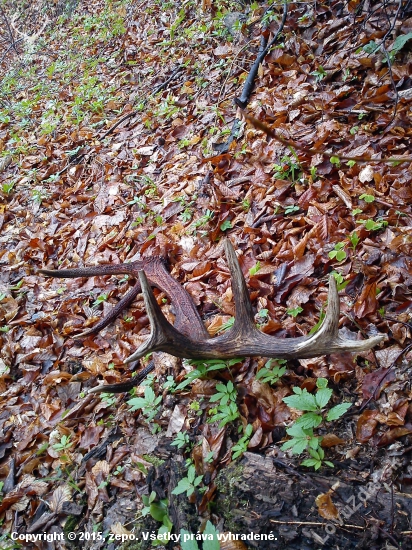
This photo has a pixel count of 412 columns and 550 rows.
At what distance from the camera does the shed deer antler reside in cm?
200

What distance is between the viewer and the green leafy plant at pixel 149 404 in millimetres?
2699

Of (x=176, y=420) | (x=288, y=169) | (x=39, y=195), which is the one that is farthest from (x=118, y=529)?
(x=39, y=195)

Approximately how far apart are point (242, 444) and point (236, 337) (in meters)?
0.62

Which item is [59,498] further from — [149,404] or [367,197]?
[367,197]

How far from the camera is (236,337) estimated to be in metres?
2.49

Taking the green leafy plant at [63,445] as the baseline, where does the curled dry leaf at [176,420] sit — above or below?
above

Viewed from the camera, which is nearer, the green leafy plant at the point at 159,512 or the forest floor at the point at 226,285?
the forest floor at the point at 226,285

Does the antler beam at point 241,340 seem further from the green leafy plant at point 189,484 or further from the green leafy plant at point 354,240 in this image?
the green leafy plant at point 354,240

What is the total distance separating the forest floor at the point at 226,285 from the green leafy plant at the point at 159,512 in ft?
0.04

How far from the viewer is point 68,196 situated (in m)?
5.46

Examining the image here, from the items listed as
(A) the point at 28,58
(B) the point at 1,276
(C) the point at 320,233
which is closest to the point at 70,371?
(B) the point at 1,276

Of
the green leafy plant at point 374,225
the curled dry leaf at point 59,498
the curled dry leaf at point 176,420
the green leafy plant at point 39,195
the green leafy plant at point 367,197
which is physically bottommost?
the curled dry leaf at point 59,498

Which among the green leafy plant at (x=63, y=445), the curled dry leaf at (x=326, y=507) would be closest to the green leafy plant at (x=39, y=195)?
the green leafy plant at (x=63, y=445)

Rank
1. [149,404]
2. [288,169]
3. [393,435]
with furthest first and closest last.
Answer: [288,169], [149,404], [393,435]
